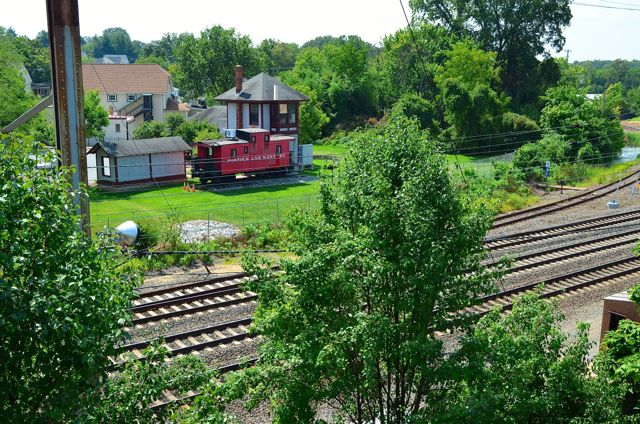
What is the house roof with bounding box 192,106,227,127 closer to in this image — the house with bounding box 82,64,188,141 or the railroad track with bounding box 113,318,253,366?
the house with bounding box 82,64,188,141

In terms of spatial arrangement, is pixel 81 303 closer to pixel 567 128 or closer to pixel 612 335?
pixel 612 335

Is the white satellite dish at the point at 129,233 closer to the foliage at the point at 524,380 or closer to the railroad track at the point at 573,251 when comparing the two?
the railroad track at the point at 573,251

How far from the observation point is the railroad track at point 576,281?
2066 centimetres

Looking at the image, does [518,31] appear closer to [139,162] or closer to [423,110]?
[423,110]

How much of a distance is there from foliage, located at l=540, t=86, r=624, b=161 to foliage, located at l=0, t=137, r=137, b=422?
46.1 m

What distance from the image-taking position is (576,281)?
898 inches

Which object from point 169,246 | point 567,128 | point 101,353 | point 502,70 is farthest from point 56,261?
point 502,70

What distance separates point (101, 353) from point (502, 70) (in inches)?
2730

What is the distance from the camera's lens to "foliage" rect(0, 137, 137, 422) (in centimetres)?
577

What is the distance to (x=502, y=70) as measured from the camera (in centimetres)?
6994

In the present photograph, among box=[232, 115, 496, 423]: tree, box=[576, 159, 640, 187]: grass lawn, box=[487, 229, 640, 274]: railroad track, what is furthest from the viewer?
box=[576, 159, 640, 187]: grass lawn

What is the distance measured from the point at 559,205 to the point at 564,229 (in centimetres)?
574

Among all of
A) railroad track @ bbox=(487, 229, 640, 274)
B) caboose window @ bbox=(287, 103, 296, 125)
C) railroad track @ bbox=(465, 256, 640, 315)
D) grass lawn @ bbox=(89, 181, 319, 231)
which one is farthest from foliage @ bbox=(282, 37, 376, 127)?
railroad track @ bbox=(465, 256, 640, 315)

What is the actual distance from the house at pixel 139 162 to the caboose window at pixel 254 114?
352 inches
